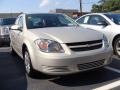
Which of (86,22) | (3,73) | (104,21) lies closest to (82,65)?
(3,73)

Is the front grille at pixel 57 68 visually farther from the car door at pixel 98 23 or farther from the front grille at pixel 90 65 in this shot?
the car door at pixel 98 23

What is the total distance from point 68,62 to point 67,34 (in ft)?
2.45

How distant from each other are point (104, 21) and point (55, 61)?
4.33m

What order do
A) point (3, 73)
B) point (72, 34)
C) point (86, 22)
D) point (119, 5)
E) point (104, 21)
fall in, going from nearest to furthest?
point (72, 34)
point (3, 73)
point (104, 21)
point (86, 22)
point (119, 5)

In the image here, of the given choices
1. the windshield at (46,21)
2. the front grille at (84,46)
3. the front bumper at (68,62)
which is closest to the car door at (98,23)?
the windshield at (46,21)

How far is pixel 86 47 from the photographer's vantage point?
5.81 metres

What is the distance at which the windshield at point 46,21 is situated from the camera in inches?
282

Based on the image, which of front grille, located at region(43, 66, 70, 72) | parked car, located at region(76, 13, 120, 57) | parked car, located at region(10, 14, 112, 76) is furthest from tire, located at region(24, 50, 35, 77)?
parked car, located at region(76, 13, 120, 57)

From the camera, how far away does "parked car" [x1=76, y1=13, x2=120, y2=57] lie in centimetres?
869

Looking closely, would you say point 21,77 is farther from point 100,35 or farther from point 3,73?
point 100,35

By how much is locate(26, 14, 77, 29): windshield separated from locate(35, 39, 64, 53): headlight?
47.4 inches

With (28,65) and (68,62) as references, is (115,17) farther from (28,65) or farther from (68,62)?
(68,62)

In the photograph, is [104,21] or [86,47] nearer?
[86,47]

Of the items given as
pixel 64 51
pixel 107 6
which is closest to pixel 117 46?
pixel 64 51
